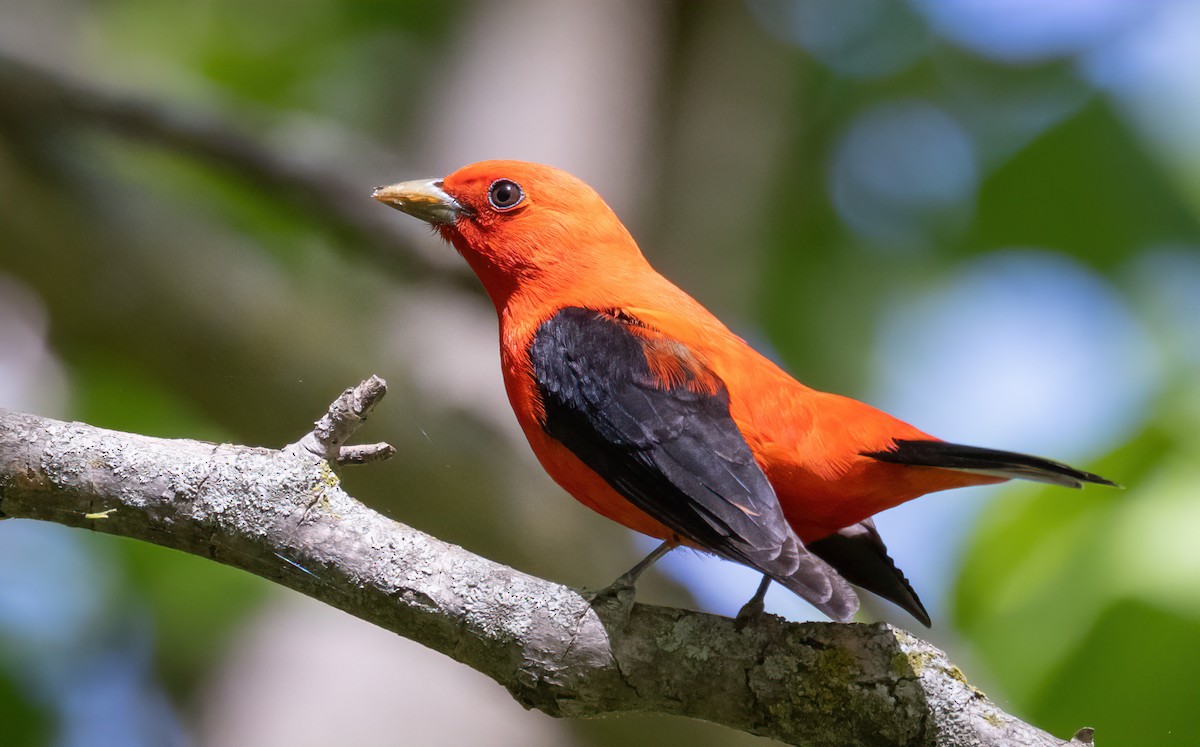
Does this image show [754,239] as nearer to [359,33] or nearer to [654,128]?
[654,128]

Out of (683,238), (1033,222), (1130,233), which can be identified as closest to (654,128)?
(683,238)

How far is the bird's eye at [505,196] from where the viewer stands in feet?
13.6

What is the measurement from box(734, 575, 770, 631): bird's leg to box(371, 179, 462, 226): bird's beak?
5.88 feet

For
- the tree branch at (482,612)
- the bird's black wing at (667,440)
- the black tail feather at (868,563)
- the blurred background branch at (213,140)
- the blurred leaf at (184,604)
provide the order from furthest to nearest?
1. the blurred leaf at (184,604)
2. the blurred background branch at (213,140)
3. the black tail feather at (868,563)
4. the bird's black wing at (667,440)
5. the tree branch at (482,612)

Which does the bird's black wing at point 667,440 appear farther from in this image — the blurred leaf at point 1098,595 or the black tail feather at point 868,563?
the blurred leaf at point 1098,595

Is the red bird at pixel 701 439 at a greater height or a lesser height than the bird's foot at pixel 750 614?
greater

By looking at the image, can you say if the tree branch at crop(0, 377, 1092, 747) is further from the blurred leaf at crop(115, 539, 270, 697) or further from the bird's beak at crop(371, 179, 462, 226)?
the blurred leaf at crop(115, 539, 270, 697)

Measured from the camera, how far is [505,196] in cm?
417

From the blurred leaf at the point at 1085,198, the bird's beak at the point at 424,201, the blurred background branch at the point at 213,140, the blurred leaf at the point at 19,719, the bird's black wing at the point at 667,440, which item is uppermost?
the blurred leaf at the point at 1085,198

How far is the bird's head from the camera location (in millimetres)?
4047

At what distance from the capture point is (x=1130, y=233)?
682 centimetres

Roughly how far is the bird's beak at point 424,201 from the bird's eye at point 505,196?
13 centimetres

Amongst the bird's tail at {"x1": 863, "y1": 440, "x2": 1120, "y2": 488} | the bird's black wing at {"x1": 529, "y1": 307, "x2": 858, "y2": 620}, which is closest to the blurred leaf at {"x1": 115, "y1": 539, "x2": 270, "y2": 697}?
the bird's black wing at {"x1": 529, "y1": 307, "x2": 858, "y2": 620}

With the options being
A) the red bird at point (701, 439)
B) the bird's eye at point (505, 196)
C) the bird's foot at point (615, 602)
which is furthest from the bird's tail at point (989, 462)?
the bird's eye at point (505, 196)
